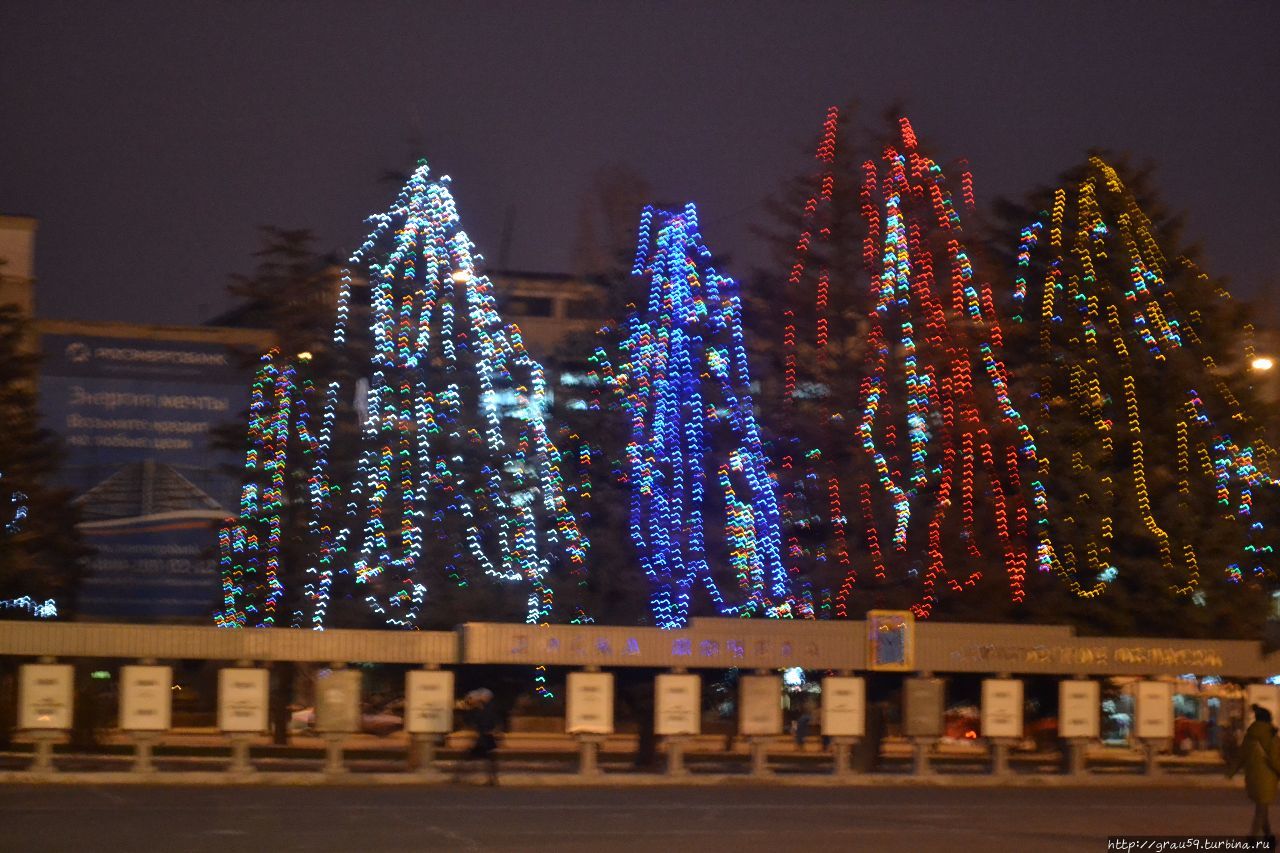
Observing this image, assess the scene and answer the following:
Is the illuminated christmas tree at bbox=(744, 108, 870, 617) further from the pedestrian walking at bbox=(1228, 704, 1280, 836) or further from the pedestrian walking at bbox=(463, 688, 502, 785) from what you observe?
the pedestrian walking at bbox=(1228, 704, 1280, 836)

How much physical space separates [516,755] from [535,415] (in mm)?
7964

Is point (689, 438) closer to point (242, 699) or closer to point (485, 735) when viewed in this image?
point (485, 735)

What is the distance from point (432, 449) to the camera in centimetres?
3612

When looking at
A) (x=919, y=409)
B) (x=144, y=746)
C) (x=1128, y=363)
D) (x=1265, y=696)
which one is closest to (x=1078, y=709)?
(x=1265, y=696)

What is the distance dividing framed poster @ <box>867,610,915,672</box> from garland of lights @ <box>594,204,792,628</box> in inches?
249

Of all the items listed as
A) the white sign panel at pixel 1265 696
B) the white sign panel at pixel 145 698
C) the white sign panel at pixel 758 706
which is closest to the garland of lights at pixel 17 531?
the white sign panel at pixel 145 698

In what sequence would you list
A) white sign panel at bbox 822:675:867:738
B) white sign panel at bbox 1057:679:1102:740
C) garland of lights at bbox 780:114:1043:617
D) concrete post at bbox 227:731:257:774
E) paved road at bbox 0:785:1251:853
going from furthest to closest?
garland of lights at bbox 780:114:1043:617 → white sign panel at bbox 1057:679:1102:740 → white sign panel at bbox 822:675:867:738 → concrete post at bbox 227:731:257:774 → paved road at bbox 0:785:1251:853

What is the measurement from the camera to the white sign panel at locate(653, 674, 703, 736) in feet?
86.6

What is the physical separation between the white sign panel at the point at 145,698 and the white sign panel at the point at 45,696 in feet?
2.64

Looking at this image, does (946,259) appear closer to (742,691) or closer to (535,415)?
(535,415)

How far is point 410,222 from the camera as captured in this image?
116 feet

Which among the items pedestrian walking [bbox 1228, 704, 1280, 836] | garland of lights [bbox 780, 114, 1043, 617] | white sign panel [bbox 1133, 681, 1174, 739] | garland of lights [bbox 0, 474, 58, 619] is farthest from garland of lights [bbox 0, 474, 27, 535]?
pedestrian walking [bbox 1228, 704, 1280, 836]

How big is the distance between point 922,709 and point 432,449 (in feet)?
43.4

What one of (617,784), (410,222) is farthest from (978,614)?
(410,222)
